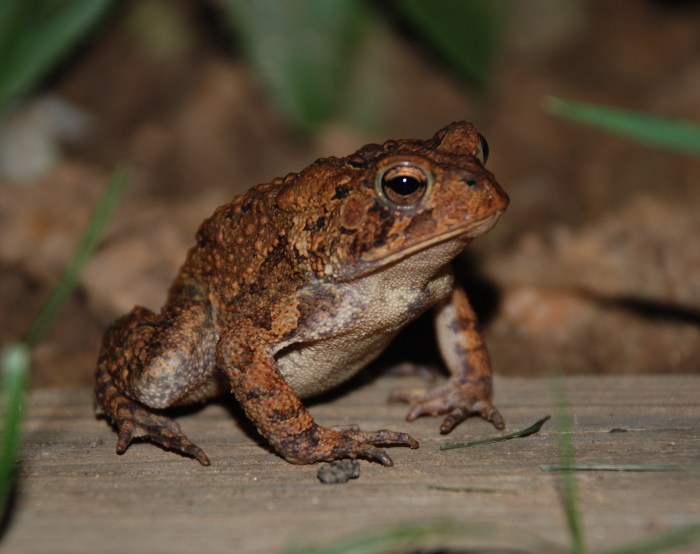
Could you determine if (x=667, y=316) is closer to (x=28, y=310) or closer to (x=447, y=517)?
(x=447, y=517)

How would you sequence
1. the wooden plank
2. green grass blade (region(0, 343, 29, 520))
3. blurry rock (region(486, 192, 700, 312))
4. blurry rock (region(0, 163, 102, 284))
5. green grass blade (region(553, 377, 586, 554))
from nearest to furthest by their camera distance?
green grass blade (region(0, 343, 29, 520)) < green grass blade (region(553, 377, 586, 554)) < the wooden plank < blurry rock (region(486, 192, 700, 312)) < blurry rock (region(0, 163, 102, 284))

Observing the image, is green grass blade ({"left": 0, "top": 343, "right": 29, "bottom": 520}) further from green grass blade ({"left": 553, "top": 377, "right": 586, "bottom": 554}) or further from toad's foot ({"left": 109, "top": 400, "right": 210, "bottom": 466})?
green grass blade ({"left": 553, "top": 377, "right": 586, "bottom": 554})

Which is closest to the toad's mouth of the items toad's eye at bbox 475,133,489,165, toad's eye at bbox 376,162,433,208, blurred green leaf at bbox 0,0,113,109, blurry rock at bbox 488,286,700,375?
toad's eye at bbox 376,162,433,208

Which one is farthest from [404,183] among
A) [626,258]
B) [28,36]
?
[28,36]

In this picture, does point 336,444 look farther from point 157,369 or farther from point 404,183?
point 404,183

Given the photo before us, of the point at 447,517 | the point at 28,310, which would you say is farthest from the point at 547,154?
the point at 447,517

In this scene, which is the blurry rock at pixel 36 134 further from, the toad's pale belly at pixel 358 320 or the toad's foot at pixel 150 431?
the toad's pale belly at pixel 358 320
